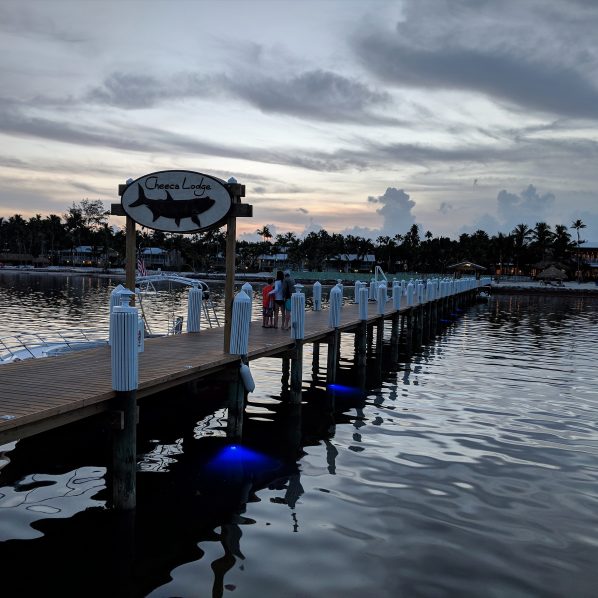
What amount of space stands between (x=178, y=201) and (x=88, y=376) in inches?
155

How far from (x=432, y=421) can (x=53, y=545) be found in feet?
30.1

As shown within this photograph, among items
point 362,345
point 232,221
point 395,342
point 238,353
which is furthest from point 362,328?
point 232,221

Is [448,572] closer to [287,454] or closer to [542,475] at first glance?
[542,475]

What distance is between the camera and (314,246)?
144 meters

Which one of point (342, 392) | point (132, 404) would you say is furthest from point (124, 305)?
point (342, 392)

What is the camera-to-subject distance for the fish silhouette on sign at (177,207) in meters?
12.1

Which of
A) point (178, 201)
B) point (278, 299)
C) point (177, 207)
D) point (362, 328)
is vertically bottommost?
point (362, 328)

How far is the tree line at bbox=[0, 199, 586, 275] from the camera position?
13138 centimetres

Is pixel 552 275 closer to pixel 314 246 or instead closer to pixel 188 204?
pixel 314 246

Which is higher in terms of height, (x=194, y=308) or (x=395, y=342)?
(x=194, y=308)

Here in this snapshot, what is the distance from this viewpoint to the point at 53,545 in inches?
311

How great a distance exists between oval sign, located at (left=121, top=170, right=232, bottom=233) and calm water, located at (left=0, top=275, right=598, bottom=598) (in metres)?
4.25

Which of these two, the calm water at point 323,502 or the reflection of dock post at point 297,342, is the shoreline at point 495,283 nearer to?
the reflection of dock post at point 297,342

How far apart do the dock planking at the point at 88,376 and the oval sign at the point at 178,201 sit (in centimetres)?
266
